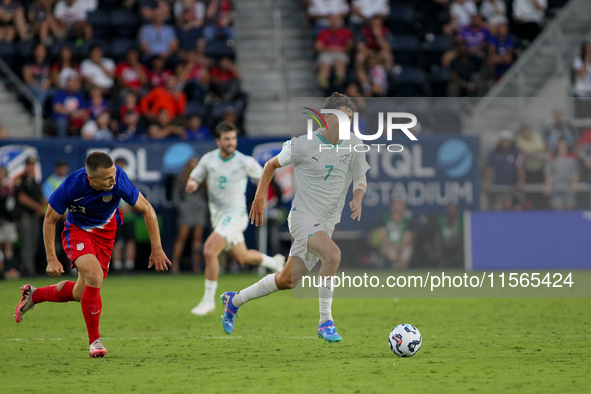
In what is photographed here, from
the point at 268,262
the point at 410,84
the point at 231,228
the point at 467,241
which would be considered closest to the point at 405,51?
the point at 410,84

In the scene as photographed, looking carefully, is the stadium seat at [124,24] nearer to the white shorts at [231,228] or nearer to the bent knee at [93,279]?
the white shorts at [231,228]

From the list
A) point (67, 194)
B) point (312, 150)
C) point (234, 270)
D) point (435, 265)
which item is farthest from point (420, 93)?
point (67, 194)

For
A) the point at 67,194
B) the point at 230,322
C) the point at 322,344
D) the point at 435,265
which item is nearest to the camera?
the point at 67,194

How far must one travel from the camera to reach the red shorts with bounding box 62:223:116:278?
302 inches

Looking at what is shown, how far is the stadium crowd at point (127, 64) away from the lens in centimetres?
1848

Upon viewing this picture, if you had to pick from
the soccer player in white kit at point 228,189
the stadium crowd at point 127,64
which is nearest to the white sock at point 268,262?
the soccer player in white kit at point 228,189

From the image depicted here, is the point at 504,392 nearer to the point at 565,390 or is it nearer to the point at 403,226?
the point at 565,390

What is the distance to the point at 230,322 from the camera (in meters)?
8.93

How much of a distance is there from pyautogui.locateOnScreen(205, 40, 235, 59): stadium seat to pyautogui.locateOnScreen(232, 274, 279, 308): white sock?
1244 centimetres

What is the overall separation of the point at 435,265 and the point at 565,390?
37.0ft

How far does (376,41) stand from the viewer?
20.5 metres

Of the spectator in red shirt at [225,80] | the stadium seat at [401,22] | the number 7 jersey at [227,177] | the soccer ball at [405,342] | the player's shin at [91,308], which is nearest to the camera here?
the soccer ball at [405,342]

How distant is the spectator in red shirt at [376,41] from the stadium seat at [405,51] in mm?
169

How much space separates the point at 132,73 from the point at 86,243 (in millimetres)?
12568
